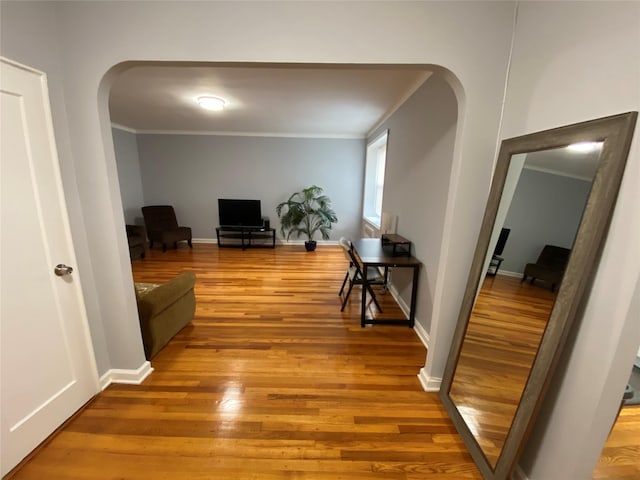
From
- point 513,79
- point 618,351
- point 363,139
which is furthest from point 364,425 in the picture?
point 363,139

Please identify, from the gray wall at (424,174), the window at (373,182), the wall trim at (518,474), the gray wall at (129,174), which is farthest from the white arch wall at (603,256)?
the gray wall at (129,174)

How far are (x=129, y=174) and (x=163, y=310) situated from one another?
15.1ft

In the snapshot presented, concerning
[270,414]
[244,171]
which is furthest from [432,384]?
[244,171]

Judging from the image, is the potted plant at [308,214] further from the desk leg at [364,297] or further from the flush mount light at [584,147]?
the flush mount light at [584,147]

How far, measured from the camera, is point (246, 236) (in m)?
5.88

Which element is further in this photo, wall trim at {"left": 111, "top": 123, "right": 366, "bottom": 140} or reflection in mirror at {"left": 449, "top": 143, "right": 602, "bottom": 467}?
wall trim at {"left": 111, "top": 123, "right": 366, "bottom": 140}

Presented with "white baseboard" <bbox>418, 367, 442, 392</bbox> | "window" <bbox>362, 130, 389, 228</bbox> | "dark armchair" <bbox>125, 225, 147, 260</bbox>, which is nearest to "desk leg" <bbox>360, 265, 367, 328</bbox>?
"white baseboard" <bbox>418, 367, 442, 392</bbox>

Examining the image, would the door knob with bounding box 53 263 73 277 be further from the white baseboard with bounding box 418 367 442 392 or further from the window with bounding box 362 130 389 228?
the window with bounding box 362 130 389 228

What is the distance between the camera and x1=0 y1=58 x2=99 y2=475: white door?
1.26 meters

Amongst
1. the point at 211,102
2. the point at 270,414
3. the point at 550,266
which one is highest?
the point at 211,102

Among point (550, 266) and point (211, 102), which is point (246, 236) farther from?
point (550, 266)

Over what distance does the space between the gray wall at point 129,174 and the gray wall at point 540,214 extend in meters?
6.29

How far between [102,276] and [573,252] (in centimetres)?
251

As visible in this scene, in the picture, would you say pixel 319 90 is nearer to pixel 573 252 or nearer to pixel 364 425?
pixel 573 252
